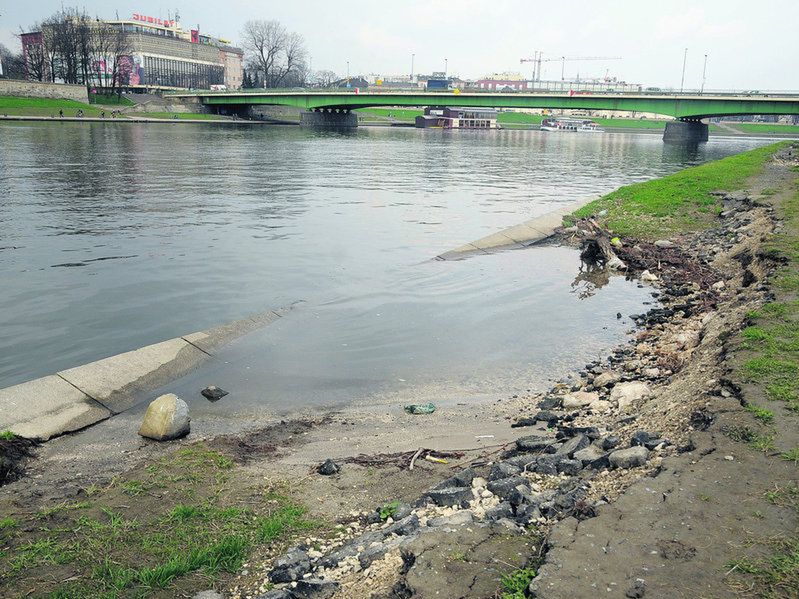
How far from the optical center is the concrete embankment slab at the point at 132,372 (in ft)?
34.7

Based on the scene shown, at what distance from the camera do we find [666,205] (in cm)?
2711

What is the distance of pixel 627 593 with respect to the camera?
4742mm

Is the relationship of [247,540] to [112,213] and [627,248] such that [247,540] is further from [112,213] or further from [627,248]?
[112,213]

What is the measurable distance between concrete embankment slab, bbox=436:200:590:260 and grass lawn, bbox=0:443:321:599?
48.9ft

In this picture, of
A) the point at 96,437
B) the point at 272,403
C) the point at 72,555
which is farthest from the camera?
the point at 272,403

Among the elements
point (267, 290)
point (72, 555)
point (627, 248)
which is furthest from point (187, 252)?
point (72, 555)

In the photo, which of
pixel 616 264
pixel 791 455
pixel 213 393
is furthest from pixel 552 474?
pixel 616 264

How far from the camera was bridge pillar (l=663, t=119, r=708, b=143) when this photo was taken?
102 m

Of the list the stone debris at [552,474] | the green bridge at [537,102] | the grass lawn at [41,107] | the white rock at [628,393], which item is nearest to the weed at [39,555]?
the stone debris at [552,474]

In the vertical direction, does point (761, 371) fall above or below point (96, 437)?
above

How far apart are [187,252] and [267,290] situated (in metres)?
4.88

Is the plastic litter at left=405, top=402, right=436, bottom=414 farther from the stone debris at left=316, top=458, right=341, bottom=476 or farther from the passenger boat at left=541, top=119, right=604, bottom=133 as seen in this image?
the passenger boat at left=541, top=119, right=604, bottom=133

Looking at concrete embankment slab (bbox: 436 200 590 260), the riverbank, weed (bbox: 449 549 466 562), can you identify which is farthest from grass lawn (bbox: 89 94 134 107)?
weed (bbox: 449 549 466 562)

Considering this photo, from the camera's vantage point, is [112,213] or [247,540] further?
[112,213]
